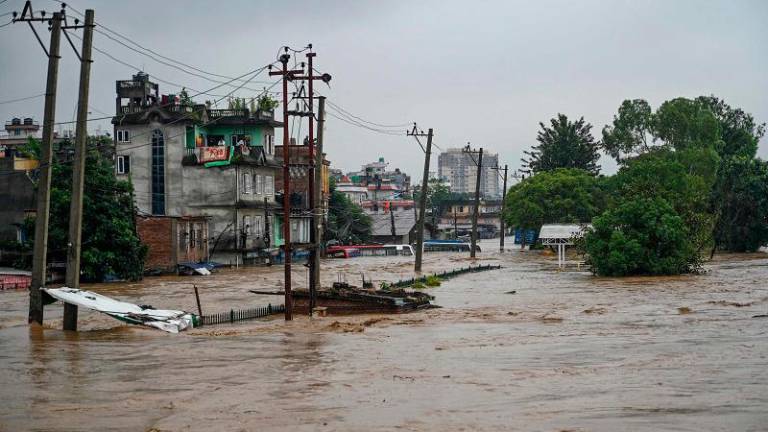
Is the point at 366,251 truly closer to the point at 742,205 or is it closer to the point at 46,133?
the point at 742,205

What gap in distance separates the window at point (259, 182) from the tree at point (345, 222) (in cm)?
1961

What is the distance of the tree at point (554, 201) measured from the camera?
255 feet

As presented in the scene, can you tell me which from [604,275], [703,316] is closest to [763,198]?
[604,275]

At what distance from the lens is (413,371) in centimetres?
1788

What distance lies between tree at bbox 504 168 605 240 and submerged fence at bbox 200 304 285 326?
166 ft

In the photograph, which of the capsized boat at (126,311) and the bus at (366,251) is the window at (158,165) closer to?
the bus at (366,251)

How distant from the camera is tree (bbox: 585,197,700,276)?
1785 inches

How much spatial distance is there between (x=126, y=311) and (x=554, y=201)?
57179mm

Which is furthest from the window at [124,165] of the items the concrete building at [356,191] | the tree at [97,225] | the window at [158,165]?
the concrete building at [356,191]

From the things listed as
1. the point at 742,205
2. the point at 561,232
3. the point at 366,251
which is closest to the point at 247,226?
the point at 561,232

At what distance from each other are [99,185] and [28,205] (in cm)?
1036

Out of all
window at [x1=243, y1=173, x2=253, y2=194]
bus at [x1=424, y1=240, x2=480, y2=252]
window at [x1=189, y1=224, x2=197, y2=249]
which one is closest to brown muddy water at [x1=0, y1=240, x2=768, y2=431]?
window at [x1=189, y1=224, x2=197, y2=249]

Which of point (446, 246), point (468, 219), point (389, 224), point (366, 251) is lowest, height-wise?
point (366, 251)

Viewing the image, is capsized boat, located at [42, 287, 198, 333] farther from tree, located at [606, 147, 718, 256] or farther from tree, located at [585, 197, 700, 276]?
tree, located at [606, 147, 718, 256]
